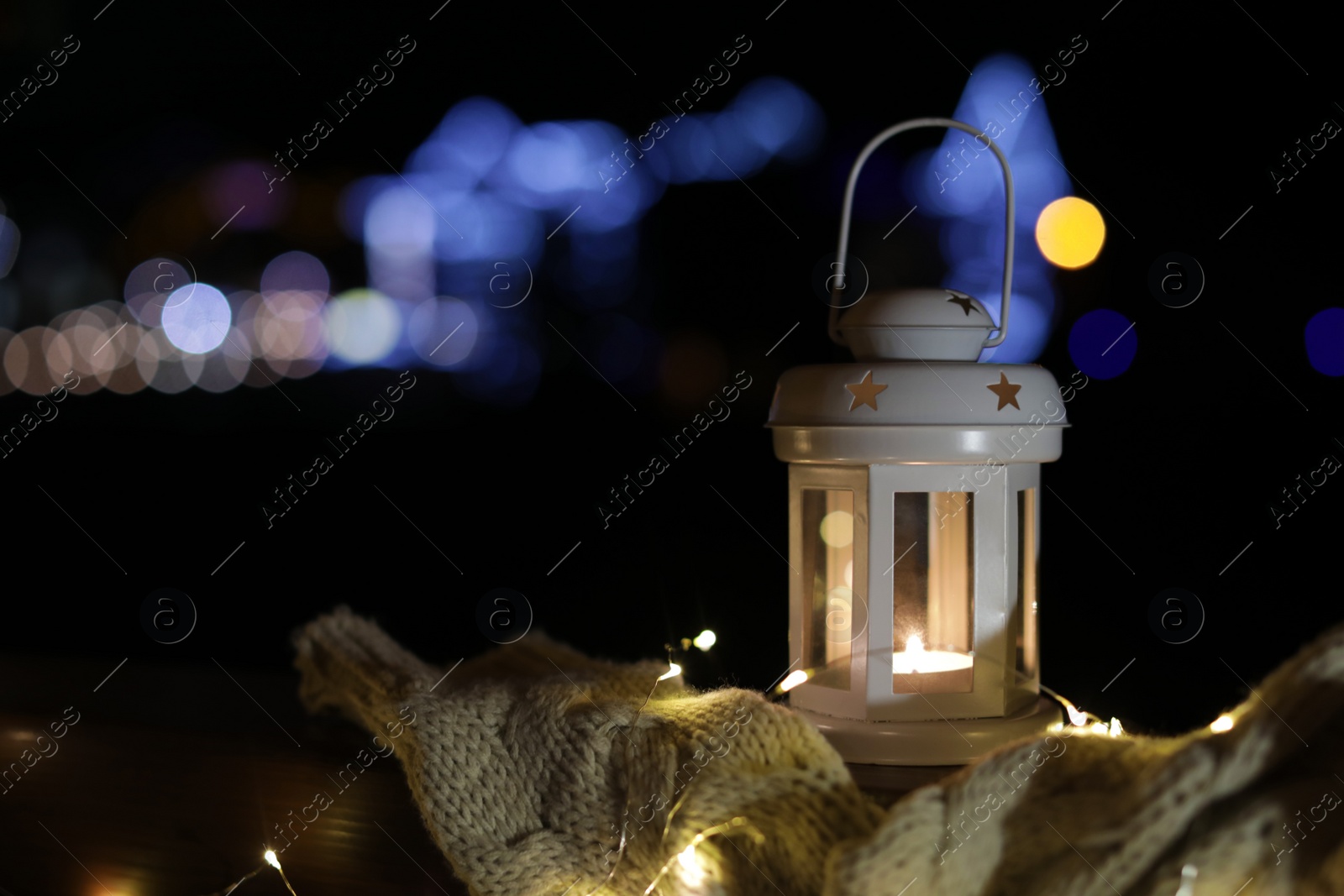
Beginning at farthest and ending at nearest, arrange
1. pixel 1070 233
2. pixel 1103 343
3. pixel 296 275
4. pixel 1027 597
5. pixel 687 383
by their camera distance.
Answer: pixel 296 275, pixel 687 383, pixel 1070 233, pixel 1103 343, pixel 1027 597

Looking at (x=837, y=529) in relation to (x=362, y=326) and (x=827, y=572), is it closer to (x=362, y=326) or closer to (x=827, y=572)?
(x=827, y=572)

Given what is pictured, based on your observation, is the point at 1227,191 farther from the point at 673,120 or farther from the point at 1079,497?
the point at 673,120

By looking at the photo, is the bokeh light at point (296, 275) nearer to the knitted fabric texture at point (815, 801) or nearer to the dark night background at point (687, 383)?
the dark night background at point (687, 383)

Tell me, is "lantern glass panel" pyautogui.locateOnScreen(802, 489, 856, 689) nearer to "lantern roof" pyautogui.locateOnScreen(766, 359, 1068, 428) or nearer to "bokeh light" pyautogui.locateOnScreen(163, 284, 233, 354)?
"lantern roof" pyautogui.locateOnScreen(766, 359, 1068, 428)

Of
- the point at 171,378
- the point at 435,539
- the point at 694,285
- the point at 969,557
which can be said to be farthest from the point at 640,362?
the point at 969,557

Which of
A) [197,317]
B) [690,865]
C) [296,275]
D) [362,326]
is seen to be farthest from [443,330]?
[690,865]

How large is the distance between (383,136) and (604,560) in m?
1.28

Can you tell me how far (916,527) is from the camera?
36.8 inches

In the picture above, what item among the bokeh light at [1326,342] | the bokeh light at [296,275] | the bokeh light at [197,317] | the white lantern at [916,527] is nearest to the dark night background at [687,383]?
the bokeh light at [1326,342]

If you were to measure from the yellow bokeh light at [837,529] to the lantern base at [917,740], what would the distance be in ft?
0.52

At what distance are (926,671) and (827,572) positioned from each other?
124 millimetres

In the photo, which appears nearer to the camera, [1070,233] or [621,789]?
[621,789]

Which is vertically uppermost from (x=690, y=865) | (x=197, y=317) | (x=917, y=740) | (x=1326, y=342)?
(x=197, y=317)

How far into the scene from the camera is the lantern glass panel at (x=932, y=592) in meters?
0.91
